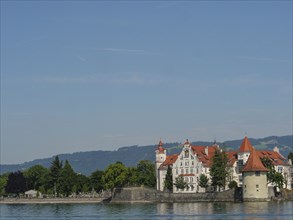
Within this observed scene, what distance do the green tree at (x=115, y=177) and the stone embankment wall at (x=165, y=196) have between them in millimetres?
8135

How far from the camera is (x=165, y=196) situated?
10956 cm

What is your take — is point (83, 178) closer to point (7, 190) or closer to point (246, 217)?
point (7, 190)

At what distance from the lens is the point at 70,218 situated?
7531 centimetres

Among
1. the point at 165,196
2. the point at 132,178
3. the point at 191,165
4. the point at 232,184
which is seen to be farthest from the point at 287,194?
the point at 132,178

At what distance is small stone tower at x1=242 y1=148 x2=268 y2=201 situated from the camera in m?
Answer: 97.2

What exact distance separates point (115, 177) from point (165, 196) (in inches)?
780

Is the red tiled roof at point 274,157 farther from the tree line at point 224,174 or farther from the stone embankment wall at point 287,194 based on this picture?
the stone embankment wall at point 287,194

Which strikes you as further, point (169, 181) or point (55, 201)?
point (55, 201)

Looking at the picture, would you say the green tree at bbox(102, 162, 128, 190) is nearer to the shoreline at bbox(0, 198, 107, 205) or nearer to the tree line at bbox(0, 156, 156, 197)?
the tree line at bbox(0, 156, 156, 197)

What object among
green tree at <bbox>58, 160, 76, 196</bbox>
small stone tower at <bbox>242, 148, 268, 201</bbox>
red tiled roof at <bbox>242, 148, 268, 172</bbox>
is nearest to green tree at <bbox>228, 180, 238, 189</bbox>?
small stone tower at <bbox>242, 148, 268, 201</bbox>

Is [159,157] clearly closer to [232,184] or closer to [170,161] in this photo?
[170,161]

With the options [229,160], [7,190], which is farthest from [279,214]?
[7,190]

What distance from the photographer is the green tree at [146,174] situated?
132000 millimetres

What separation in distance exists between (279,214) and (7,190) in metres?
98.9
